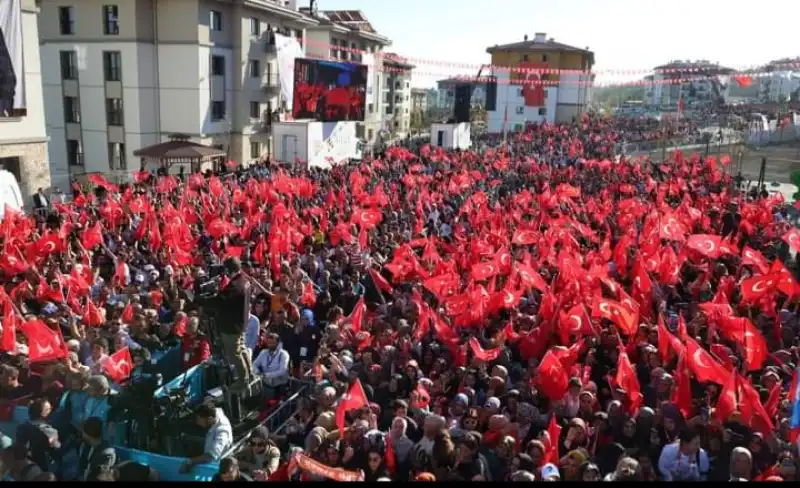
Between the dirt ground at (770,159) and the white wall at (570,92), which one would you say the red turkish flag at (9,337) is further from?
the white wall at (570,92)

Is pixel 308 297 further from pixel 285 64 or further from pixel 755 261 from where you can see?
pixel 285 64

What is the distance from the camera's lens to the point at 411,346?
8.97 m

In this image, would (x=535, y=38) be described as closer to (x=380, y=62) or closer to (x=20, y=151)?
(x=380, y=62)

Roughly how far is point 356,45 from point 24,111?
36.6 metres

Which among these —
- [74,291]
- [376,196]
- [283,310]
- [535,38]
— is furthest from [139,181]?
[535,38]

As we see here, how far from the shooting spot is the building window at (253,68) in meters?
39.3

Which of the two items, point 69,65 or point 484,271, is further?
point 69,65

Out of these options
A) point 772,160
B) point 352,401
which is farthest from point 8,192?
point 772,160

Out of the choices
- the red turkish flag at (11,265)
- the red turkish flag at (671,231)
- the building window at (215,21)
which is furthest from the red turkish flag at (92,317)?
the building window at (215,21)

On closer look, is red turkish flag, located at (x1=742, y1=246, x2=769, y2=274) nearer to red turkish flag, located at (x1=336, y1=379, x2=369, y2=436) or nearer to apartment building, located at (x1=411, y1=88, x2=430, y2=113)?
red turkish flag, located at (x1=336, y1=379, x2=369, y2=436)

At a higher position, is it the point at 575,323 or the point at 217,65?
the point at 217,65

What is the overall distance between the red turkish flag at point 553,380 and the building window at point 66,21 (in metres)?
34.8

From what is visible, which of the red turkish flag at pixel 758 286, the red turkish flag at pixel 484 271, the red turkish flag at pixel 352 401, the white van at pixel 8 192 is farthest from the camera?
the white van at pixel 8 192

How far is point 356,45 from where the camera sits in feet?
192
